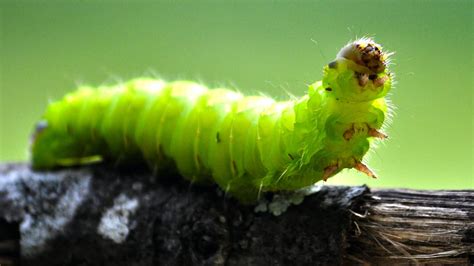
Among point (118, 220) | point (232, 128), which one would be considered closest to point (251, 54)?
point (118, 220)

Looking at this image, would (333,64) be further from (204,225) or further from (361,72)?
(204,225)

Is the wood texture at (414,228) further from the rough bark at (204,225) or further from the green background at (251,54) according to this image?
the green background at (251,54)

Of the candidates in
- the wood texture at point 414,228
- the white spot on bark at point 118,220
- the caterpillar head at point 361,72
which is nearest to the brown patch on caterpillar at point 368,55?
the caterpillar head at point 361,72

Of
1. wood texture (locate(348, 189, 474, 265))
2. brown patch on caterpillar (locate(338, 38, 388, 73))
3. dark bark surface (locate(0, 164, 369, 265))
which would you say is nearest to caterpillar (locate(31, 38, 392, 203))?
brown patch on caterpillar (locate(338, 38, 388, 73))

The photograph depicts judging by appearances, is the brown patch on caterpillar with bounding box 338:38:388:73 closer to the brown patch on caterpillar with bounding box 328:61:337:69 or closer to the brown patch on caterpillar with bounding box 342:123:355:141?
the brown patch on caterpillar with bounding box 328:61:337:69

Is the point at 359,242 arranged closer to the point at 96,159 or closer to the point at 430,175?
the point at 96,159
